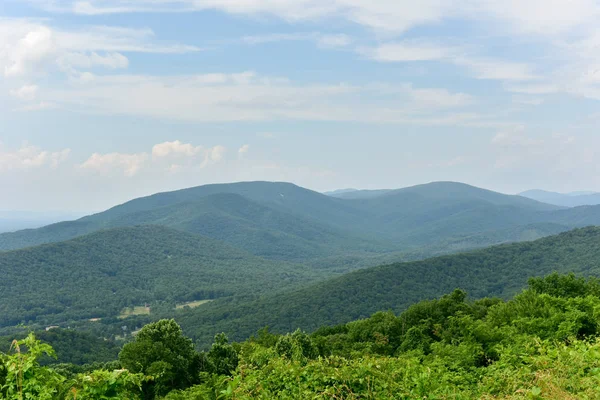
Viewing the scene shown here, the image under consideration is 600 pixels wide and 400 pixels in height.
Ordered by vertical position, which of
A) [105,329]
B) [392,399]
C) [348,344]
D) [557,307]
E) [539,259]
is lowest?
[105,329]

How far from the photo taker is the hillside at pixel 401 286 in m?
111

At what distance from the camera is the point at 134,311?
171 metres

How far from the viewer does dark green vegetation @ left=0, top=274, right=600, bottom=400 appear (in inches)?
280

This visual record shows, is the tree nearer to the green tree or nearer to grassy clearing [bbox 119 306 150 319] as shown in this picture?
the green tree

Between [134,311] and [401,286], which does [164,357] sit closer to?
[401,286]

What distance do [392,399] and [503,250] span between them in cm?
16447

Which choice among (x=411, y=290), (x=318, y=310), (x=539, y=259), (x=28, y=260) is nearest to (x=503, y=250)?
(x=539, y=259)

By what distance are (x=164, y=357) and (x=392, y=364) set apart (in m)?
18.6

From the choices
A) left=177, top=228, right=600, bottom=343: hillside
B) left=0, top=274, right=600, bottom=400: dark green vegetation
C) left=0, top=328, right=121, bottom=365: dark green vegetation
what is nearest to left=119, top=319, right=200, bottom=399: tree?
left=0, top=274, right=600, bottom=400: dark green vegetation

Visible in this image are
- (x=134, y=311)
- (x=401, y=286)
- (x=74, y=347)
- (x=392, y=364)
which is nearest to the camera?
(x=392, y=364)

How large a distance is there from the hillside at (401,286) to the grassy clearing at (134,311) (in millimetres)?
32328

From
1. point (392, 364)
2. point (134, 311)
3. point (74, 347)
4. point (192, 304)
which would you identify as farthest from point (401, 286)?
point (392, 364)

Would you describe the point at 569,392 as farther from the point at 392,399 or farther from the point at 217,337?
the point at 217,337

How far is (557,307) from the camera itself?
2289 cm
